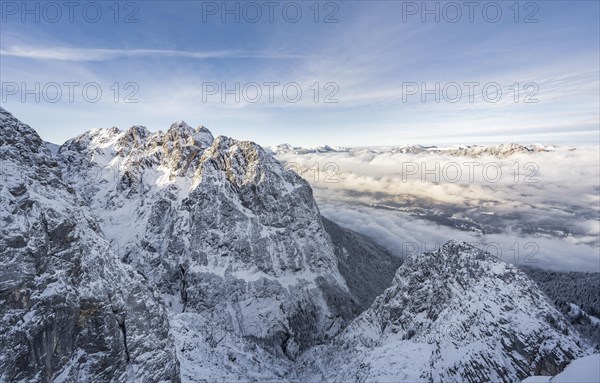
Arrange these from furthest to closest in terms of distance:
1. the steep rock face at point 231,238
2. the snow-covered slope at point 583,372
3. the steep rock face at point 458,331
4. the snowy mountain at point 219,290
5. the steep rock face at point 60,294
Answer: the steep rock face at point 231,238 → the steep rock face at point 458,331 → the snowy mountain at point 219,290 → the steep rock face at point 60,294 → the snow-covered slope at point 583,372

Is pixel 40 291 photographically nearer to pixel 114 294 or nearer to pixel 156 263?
pixel 114 294

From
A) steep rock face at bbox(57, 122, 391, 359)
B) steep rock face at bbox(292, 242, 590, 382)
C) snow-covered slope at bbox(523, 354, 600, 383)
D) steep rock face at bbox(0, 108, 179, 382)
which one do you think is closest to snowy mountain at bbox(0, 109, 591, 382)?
steep rock face at bbox(0, 108, 179, 382)

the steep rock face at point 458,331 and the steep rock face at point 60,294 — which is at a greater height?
the steep rock face at point 60,294

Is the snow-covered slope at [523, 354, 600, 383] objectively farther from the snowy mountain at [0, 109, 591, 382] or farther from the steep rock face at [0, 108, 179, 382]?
the steep rock face at [0, 108, 179, 382]

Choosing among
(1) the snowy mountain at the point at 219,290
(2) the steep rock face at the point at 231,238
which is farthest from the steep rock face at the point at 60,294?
(2) the steep rock face at the point at 231,238

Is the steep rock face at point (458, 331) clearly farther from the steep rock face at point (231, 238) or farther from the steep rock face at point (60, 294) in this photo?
the steep rock face at point (60, 294)
